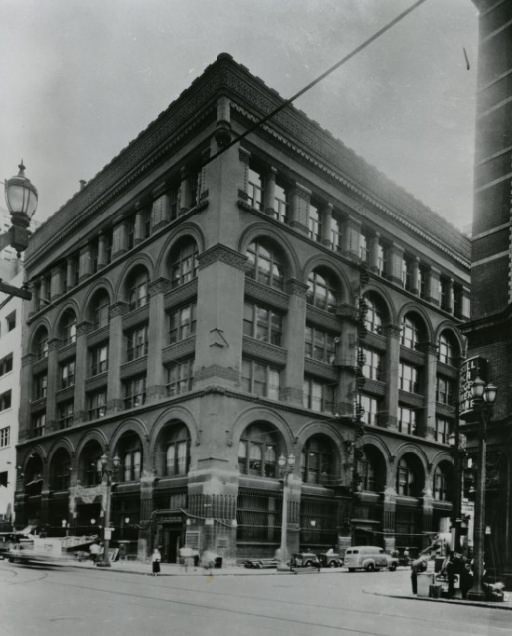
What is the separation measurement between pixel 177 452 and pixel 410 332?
23.7 m

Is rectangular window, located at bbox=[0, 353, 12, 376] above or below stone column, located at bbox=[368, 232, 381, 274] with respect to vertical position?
below

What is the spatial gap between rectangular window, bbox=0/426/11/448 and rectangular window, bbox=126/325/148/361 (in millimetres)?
22712

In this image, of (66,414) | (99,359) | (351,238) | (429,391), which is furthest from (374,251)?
(66,414)

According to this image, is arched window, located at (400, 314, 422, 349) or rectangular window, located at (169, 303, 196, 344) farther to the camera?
arched window, located at (400, 314, 422, 349)

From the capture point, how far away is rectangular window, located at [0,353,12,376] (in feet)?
224

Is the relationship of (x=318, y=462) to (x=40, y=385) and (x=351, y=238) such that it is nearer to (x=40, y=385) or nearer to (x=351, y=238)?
(x=351, y=238)

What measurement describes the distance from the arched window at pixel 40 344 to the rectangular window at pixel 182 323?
2076 cm

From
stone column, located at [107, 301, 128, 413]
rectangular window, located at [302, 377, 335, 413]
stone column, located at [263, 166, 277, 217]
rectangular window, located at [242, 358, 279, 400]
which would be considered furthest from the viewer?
stone column, located at [107, 301, 128, 413]

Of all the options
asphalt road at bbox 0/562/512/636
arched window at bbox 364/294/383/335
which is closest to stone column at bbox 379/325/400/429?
arched window at bbox 364/294/383/335

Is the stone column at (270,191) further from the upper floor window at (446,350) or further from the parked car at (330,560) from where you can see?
the upper floor window at (446,350)

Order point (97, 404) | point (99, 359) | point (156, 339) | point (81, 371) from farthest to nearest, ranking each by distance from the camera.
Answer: point (81, 371)
point (99, 359)
point (97, 404)
point (156, 339)

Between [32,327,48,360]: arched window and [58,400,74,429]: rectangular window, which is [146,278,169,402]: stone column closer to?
[58,400,74,429]: rectangular window

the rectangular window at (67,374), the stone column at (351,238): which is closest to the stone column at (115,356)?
the rectangular window at (67,374)

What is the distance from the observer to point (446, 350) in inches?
2479
